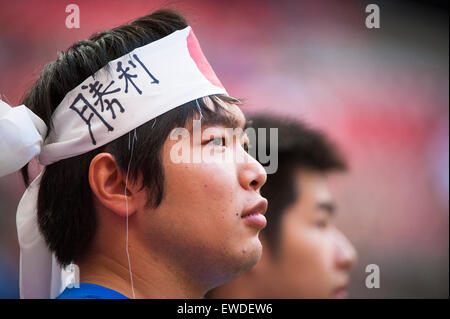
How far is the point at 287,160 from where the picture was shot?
9.10 ft

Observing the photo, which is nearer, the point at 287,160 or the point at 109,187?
the point at 109,187

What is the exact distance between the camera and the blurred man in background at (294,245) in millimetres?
2672

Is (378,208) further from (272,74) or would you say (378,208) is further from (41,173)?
(41,173)

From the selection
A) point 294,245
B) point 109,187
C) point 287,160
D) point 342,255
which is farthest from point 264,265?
point 109,187

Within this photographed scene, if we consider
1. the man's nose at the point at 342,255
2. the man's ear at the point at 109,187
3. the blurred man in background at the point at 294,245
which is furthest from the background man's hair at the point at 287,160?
the man's ear at the point at 109,187

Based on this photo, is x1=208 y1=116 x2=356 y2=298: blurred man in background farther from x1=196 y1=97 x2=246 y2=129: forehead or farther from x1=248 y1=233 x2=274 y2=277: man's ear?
x1=196 y1=97 x2=246 y2=129: forehead

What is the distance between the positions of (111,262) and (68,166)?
284mm

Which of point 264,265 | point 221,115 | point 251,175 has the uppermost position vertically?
point 221,115

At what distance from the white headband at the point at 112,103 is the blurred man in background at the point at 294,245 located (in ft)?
3.46

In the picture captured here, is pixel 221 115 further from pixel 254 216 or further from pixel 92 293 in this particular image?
pixel 92 293

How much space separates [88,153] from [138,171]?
0.15 metres

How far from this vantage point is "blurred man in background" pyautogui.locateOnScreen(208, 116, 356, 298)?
2.67 m

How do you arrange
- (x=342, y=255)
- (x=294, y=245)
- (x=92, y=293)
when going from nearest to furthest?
(x=92, y=293) < (x=294, y=245) < (x=342, y=255)

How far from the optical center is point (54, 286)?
6.07ft
